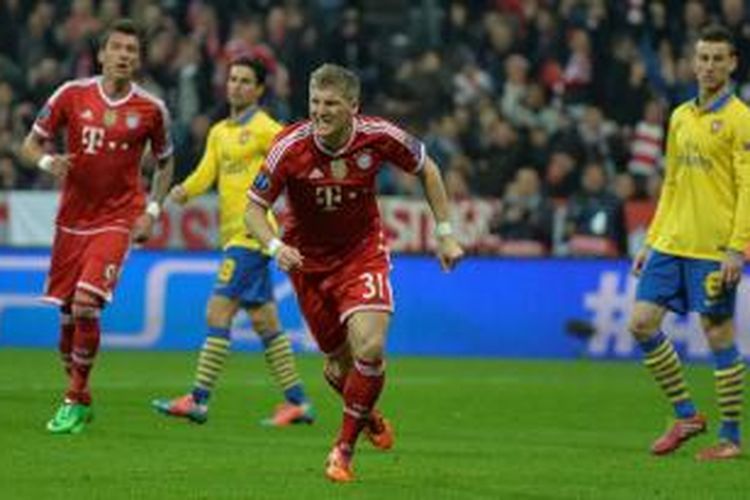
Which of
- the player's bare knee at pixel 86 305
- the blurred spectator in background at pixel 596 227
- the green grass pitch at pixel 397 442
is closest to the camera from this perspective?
the green grass pitch at pixel 397 442

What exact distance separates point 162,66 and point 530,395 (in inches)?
383

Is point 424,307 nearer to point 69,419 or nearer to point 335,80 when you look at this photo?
point 69,419

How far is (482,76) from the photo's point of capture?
26.7 metres

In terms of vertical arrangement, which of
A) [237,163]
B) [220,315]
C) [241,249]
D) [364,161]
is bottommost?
[220,315]

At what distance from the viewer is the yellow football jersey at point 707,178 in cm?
1310

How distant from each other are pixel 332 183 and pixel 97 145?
9.87ft

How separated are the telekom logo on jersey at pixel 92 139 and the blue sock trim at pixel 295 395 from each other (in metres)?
2.19

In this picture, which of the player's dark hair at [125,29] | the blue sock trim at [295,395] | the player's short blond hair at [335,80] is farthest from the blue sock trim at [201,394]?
the player's short blond hair at [335,80]

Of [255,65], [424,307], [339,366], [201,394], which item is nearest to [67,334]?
[201,394]

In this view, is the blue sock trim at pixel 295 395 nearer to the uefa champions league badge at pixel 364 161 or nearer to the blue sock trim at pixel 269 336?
the blue sock trim at pixel 269 336

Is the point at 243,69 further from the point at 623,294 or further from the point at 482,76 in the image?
the point at 482,76

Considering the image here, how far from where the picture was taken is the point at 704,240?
13.3 metres

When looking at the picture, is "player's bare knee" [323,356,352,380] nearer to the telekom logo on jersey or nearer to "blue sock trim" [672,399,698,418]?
Answer: "blue sock trim" [672,399,698,418]

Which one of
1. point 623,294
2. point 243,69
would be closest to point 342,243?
point 243,69
